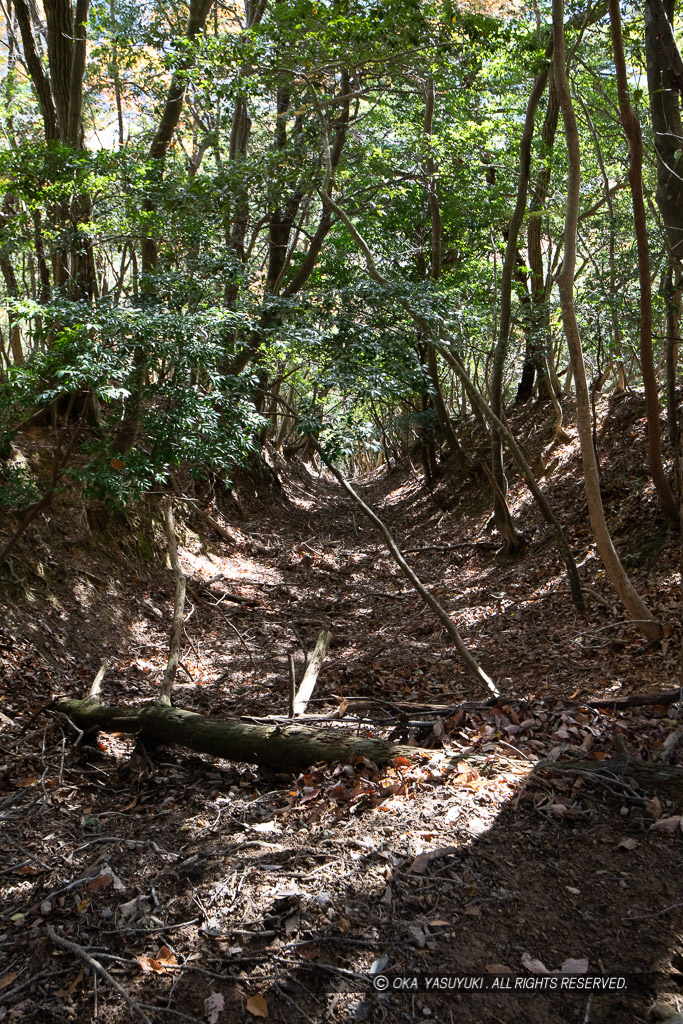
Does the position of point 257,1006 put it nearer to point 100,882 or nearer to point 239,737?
point 100,882

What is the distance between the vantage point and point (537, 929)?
276 centimetres

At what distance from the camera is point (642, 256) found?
6.30m

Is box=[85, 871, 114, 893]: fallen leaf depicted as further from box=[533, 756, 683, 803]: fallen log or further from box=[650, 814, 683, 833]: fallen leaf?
box=[650, 814, 683, 833]: fallen leaf

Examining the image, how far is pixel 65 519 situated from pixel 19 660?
2.71 metres

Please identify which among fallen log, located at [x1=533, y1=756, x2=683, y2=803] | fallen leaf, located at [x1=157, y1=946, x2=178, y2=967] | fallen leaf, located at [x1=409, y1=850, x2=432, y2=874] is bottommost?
fallen leaf, located at [x1=157, y1=946, x2=178, y2=967]

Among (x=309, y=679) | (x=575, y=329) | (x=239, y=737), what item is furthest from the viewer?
(x=309, y=679)

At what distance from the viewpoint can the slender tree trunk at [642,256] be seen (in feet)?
18.4

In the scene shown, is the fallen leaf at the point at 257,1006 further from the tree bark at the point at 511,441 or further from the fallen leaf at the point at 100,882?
the tree bark at the point at 511,441

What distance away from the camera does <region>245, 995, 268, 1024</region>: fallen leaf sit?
8.13 feet

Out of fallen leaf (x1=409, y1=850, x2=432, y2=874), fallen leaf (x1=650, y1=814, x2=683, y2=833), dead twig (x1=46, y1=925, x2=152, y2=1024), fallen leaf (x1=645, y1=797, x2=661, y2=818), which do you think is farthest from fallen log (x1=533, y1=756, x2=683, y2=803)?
dead twig (x1=46, y1=925, x2=152, y2=1024)

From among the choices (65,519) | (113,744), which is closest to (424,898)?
(113,744)

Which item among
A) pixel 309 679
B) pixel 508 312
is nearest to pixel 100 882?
pixel 309 679

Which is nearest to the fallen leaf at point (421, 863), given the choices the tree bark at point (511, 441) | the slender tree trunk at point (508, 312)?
the tree bark at point (511, 441)

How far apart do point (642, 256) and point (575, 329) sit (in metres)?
1.80
